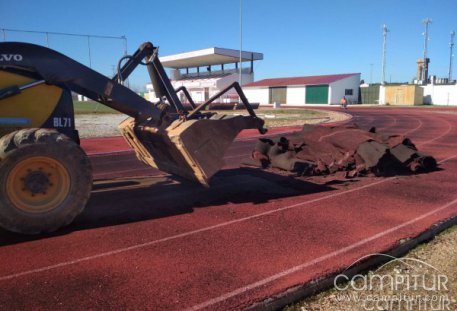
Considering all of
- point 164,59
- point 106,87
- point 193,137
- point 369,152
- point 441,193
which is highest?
point 164,59

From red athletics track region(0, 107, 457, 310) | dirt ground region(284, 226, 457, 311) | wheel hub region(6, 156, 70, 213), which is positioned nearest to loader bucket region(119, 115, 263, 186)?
red athletics track region(0, 107, 457, 310)

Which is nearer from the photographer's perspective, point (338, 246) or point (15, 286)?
point (15, 286)

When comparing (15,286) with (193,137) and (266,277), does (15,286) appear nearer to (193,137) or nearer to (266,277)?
(266,277)

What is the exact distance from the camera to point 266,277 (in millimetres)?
3941

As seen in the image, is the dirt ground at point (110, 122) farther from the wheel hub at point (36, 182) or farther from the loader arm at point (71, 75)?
the wheel hub at point (36, 182)

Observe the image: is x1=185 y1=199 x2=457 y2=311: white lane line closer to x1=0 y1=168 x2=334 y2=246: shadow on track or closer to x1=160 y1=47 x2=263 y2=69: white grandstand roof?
x1=0 y1=168 x2=334 y2=246: shadow on track

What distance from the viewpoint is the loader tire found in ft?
15.8

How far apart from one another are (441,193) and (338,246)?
3.70 meters

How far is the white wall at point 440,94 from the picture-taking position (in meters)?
50.1

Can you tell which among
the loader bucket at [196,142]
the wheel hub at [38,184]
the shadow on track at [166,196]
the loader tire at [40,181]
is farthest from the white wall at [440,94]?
the wheel hub at [38,184]

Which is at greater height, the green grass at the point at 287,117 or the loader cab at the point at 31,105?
the loader cab at the point at 31,105

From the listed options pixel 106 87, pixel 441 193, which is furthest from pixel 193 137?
pixel 441 193

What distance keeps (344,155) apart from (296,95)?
5487 cm

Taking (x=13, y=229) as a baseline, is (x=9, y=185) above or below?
above
